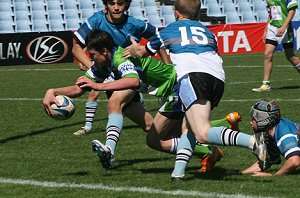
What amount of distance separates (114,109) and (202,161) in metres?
0.99

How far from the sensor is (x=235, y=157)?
8742 mm

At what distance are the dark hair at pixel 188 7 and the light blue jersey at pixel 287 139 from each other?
1.25 metres

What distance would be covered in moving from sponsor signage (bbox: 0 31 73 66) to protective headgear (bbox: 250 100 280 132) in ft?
64.2

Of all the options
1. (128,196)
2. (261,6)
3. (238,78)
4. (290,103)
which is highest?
(128,196)

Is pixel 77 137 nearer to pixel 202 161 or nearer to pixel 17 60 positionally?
pixel 202 161

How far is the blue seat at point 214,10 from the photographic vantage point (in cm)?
3497

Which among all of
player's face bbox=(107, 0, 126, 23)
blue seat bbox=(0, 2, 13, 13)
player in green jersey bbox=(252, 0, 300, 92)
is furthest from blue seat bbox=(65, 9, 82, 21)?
player's face bbox=(107, 0, 126, 23)

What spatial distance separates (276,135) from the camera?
735 cm

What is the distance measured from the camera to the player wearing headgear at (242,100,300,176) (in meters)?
7.18

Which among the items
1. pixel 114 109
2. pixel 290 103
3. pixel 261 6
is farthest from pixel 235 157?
pixel 261 6

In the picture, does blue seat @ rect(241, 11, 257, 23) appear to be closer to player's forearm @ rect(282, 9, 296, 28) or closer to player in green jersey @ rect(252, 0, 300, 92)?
player in green jersey @ rect(252, 0, 300, 92)

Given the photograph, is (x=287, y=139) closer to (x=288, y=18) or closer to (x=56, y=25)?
(x=288, y=18)

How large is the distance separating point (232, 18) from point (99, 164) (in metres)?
27.5

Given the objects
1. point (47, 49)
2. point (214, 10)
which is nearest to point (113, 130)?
point (47, 49)
